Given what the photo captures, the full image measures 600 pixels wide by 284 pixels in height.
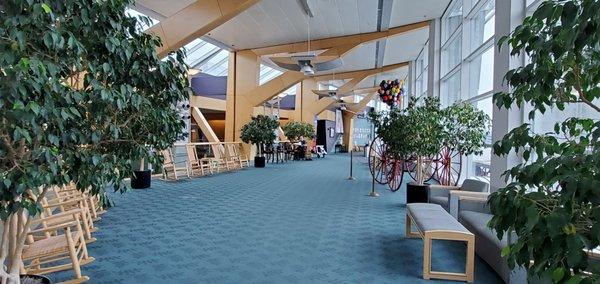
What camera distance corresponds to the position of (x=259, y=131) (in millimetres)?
13719

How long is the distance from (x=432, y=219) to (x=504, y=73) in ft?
7.08

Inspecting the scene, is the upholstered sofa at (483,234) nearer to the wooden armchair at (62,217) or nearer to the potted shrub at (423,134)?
the potted shrub at (423,134)

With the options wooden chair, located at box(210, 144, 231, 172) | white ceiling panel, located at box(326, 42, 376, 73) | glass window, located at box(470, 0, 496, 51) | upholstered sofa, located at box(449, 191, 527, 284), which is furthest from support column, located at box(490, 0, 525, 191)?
white ceiling panel, located at box(326, 42, 376, 73)

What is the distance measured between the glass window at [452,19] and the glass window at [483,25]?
3.46ft

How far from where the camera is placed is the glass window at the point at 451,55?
925 cm

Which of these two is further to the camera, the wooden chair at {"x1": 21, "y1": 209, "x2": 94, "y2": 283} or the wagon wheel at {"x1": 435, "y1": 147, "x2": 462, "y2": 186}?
the wagon wheel at {"x1": 435, "y1": 147, "x2": 462, "y2": 186}

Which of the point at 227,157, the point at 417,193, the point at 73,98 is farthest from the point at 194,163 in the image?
the point at 73,98

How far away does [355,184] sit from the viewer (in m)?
9.63

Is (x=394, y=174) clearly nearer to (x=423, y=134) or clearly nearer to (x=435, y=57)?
(x=423, y=134)

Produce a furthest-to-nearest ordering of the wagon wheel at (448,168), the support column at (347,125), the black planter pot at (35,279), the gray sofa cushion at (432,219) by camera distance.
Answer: the support column at (347,125)
the wagon wheel at (448,168)
the gray sofa cushion at (432,219)
the black planter pot at (35,279)

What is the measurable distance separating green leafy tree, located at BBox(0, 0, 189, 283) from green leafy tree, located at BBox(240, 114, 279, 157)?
36.0 feet

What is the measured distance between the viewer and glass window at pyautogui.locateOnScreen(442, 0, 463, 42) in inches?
369

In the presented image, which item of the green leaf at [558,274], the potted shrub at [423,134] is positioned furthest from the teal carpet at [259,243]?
the green leaf at [558,274]

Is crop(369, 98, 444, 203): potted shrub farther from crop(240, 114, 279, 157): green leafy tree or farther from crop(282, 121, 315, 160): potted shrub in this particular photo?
crop(282, 121, 315, 160): potted shrub
